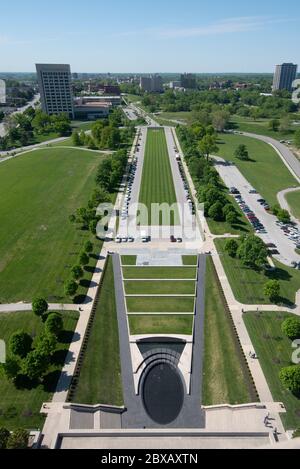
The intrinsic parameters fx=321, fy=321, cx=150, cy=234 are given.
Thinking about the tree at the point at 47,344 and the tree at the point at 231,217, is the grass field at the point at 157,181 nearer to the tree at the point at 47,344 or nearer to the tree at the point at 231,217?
the tree at the point at 231,217

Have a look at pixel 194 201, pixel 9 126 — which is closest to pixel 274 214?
pixel 194 201

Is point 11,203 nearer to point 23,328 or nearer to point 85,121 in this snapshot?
point 23,328

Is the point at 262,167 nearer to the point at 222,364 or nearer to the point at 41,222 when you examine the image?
the point at 41,222

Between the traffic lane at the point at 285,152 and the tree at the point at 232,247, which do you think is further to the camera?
the traffic lane at the point at 285,152

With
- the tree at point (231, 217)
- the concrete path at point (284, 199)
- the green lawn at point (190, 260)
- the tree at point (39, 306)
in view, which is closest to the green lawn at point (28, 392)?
the tree at point (39, 306)

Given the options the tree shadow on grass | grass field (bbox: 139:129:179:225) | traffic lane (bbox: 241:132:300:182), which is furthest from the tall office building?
the tree shadow on grass
